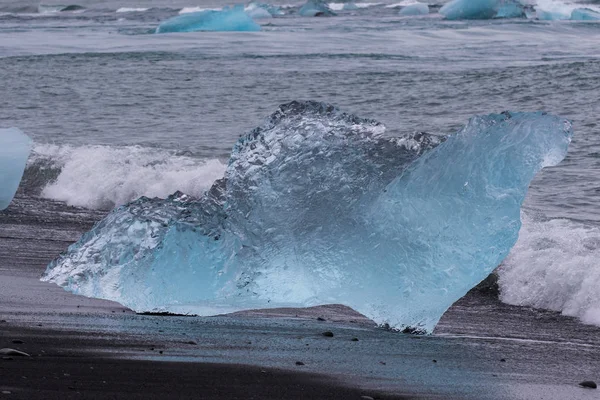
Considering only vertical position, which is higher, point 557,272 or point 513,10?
point 557,272

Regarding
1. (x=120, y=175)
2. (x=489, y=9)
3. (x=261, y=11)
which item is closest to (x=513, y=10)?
(x=489, y=9)

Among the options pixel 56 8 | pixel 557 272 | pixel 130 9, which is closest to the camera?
pixel 557 272

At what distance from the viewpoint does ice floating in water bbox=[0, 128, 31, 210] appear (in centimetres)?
809

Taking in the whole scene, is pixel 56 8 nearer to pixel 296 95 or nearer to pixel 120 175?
pixel 296 95

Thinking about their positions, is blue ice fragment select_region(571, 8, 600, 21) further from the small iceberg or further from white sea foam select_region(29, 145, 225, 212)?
Answer: the small iceberg

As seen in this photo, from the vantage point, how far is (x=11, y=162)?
8086 mm

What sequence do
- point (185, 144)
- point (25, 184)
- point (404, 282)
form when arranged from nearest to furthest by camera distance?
point (404, 282) < point (25, 184) < point (185, 144)

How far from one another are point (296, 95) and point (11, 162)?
9.22 m

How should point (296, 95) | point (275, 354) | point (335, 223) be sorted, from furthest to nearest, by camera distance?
1. point (296, 95)
2. point (335, 223)
3. point (275, 354)

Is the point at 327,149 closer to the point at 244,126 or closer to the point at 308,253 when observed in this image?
the point at 308,253

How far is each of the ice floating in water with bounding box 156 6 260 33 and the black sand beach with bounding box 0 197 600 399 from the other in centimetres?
2578

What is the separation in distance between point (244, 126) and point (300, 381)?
32.3ft

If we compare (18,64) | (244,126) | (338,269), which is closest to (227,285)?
(338,269)

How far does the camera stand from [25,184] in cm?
1059
